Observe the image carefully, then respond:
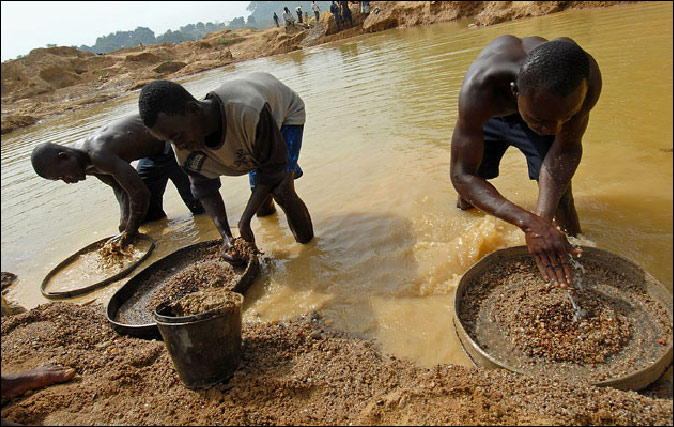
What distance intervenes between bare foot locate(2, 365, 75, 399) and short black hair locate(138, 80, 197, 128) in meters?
1.42

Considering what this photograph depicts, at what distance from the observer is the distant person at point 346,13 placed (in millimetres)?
23234

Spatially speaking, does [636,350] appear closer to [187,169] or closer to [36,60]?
[187,169]

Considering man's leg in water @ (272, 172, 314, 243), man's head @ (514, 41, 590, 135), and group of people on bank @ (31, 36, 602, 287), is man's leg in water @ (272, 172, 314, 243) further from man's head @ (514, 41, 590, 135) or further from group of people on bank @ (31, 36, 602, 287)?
man's head @ (514, 41, 590, 135)

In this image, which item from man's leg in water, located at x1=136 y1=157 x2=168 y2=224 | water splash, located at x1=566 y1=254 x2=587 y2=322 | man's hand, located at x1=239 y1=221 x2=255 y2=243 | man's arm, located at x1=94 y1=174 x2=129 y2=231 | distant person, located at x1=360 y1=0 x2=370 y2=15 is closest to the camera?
water splash, located at x1=566 y1=254 x2=587 y2=322

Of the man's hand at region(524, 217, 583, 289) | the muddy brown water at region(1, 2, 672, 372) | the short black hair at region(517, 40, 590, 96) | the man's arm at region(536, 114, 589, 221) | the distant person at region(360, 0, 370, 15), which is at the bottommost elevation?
the muddy brown water at region(1, 2, 672, 372)

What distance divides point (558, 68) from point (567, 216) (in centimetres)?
129

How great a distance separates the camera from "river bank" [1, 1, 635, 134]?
16.6 metres

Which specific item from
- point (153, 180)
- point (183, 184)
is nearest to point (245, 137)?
point (183, 184)

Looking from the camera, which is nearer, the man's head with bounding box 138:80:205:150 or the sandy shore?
the sandy shore

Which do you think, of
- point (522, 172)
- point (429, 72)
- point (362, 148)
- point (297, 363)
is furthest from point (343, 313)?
point (429, 72)

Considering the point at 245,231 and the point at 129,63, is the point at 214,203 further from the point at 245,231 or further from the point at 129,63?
the point at 129,63

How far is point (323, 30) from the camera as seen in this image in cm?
2398

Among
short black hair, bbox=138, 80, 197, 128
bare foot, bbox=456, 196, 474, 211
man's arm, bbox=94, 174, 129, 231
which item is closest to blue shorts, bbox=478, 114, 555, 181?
bare foot, bbox=456, 196, 474, 211

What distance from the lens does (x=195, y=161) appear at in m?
2.99
